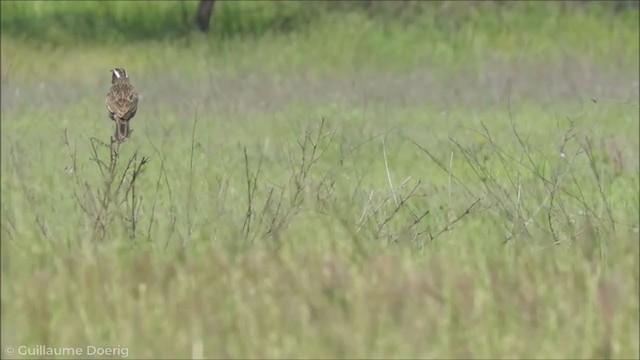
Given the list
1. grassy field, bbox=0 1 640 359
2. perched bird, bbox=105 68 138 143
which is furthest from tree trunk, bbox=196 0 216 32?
perched bird, bbox=105 68 138 143

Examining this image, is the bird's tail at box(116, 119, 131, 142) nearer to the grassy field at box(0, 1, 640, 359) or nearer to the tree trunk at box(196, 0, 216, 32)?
the grassy field at box(0, 1, 640, 359)

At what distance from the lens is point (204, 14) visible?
23594mm

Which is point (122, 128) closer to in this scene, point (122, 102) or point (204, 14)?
point (122, 102)

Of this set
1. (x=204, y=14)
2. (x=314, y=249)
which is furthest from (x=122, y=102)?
(x=204, y=14)

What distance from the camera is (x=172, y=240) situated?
4883 millimetres

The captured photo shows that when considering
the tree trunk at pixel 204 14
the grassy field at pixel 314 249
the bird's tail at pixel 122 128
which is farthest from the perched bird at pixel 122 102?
the tree trunk at pixel 204 14

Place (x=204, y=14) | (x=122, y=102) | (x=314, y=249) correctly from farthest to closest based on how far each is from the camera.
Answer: (x=204, y=14)
(x=122, y=102)
(x=314, y=249)

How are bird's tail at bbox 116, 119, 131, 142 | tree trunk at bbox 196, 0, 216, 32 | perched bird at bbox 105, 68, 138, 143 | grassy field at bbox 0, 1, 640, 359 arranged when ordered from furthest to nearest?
tree trunk at bbox 196, 0, 216, 32
perched bird at bbox 105, 68, 138, 143
bird's tail at bbox 116, 119, 131, 142
grassy field at bbox 0, 1, 640, 359

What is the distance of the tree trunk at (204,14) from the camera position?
23.5 meters

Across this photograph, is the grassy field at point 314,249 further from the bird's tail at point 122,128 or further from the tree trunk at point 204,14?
the tree trunk at point 204,14

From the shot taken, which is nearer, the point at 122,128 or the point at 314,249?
the point at 314,249

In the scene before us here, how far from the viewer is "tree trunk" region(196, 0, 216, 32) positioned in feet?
77.3

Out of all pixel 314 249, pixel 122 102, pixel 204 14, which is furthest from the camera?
pixel 204 14

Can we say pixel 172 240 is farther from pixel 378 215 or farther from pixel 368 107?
pixel 368 107
